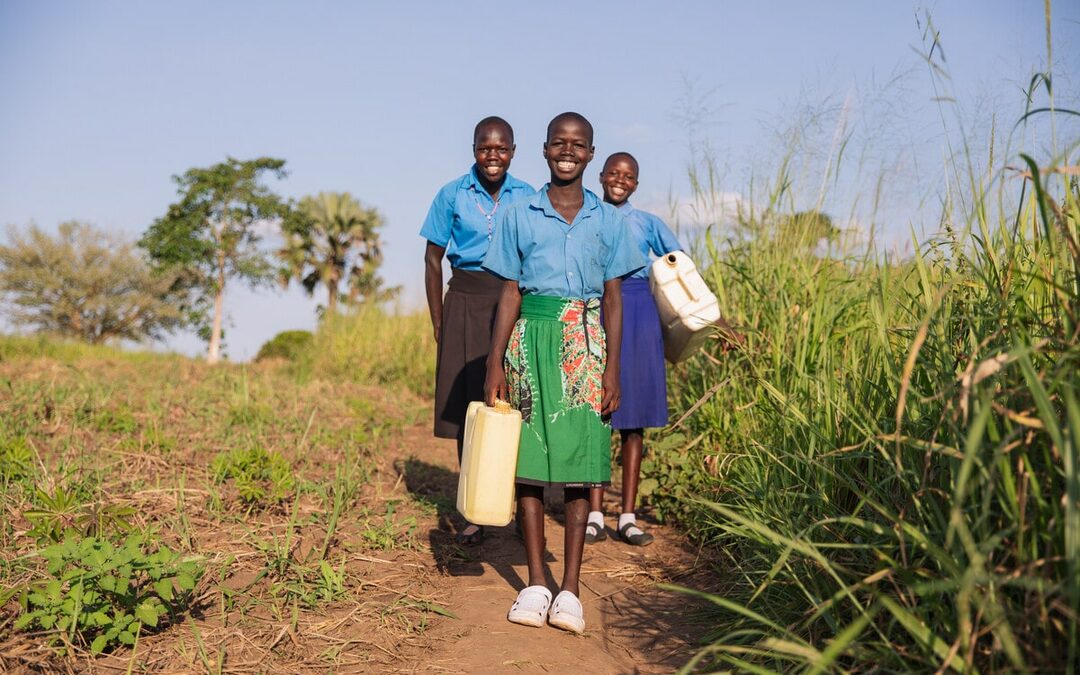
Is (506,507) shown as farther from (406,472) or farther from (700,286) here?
(406,472)

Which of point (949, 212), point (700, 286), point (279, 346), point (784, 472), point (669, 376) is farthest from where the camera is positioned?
point (279, 346)

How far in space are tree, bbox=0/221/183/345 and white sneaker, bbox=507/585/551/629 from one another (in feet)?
121

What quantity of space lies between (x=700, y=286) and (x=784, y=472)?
4.73 ft

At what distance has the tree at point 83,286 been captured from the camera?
36.4 m

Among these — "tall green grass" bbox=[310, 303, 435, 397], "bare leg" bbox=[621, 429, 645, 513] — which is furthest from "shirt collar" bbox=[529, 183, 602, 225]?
"tall green grass" bbox=[310, 303, 435, 397]

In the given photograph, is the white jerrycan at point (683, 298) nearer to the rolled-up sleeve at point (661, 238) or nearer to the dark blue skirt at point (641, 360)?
the dark blue skirt at point (641, 360)

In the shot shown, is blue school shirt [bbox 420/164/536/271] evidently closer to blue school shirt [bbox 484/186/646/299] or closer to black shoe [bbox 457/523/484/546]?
blue school shirt [bbox 484/186/646/299]

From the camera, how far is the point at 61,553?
299 centimetres

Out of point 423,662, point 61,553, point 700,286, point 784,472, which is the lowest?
point 423,662

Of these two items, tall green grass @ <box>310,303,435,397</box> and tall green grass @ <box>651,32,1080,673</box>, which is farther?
tall green grass @ <box>310,303,435,397</box>

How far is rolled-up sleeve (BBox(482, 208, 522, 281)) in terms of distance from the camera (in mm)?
3512

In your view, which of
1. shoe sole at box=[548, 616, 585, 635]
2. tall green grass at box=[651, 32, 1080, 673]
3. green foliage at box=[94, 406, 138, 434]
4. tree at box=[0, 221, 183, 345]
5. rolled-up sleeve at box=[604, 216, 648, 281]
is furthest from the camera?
tree at box=[0, 221, 183, 345]

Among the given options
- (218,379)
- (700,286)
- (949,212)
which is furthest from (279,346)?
(949,212)

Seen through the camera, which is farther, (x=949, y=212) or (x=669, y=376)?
(x=669, y=376)
